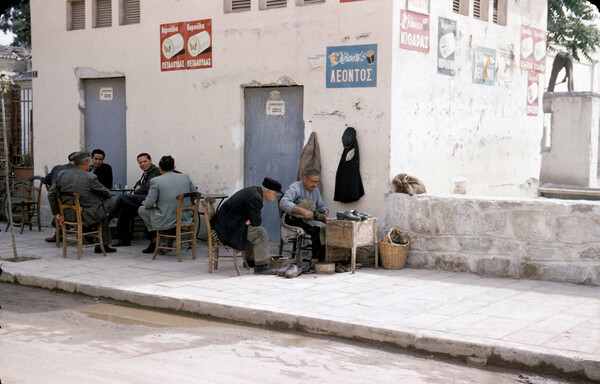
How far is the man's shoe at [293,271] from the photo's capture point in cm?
890

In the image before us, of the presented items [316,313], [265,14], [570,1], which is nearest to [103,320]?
[316,313]

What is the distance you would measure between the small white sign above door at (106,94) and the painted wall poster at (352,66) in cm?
470

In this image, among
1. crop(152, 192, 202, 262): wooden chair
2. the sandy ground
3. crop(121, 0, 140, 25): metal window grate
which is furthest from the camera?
crop(121, 0, 140, 25): metal window grate

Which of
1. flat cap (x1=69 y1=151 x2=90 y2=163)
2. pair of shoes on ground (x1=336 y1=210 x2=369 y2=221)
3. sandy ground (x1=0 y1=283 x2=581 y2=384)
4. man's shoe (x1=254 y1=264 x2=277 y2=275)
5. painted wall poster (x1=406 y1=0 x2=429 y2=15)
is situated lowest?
sandy ground (x1=0 y1=283 x2=581 y2=384)

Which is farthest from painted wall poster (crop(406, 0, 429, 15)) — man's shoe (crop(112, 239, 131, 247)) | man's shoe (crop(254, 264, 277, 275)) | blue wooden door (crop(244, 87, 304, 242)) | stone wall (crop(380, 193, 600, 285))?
man's shoe (crop(112, 239, 131, 247))

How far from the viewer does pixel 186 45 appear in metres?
11.9

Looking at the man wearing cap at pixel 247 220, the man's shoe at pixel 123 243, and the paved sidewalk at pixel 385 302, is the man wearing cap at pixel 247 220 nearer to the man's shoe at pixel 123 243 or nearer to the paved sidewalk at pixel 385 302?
the paved sidewalk at pixel 385 302

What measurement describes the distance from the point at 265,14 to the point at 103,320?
5.65m

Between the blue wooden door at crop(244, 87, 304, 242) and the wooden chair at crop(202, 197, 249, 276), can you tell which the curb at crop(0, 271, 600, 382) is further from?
the blue wooden door at crop(244, 87, 304, 242)

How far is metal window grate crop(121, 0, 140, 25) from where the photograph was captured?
12.6 meters

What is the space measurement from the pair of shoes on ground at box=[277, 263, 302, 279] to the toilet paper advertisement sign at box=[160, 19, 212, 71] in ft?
13.6

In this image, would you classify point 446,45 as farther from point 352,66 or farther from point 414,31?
point 352,66

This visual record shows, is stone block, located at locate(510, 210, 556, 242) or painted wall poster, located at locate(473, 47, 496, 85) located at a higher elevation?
painted wall poster, located at locate(473, 47, 496, 85)

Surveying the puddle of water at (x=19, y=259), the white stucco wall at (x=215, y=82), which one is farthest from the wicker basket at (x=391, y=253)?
the puddle of water at (x=19, y=259)
